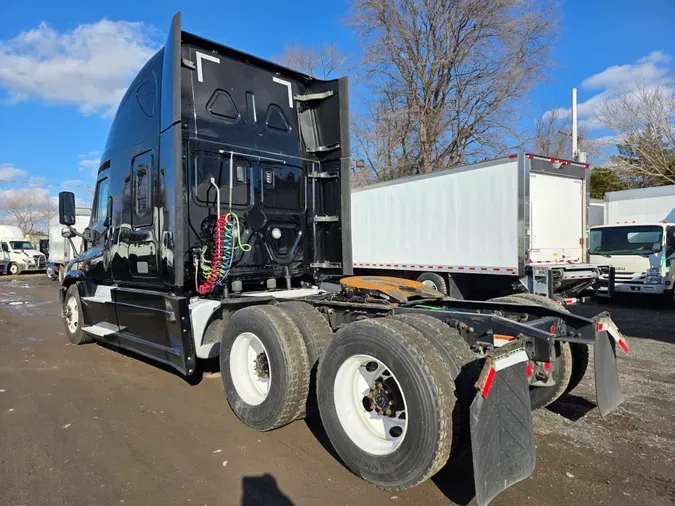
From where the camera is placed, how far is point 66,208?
664cm

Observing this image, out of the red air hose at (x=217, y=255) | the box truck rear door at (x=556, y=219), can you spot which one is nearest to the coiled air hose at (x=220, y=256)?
the red air hose at (x=217, y=255)

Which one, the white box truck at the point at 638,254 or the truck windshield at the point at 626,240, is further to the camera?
the truck windshield at the point at 626,240

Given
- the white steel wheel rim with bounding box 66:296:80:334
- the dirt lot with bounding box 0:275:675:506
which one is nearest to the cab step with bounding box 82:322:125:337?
the dirt lot with bounding box 0:275:675:506

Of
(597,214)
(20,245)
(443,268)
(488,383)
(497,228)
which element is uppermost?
(597,214)

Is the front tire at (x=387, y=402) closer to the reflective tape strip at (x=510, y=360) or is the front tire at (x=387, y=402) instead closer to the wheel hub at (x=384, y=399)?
the wheel hub at (x=384, y=399)

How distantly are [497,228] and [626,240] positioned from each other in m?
5.29

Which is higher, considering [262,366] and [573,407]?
[262,366]

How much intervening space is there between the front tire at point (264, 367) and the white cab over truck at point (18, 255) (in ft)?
95.1

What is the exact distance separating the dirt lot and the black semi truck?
0.30 metres

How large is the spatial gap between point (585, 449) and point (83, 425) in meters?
4.32

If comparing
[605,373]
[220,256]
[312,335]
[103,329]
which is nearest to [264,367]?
[312,335]

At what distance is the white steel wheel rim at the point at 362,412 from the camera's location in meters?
3.26

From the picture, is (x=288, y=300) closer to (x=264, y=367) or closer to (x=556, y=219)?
(x=264, y=367)

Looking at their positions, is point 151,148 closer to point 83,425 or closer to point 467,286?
point 83,425
